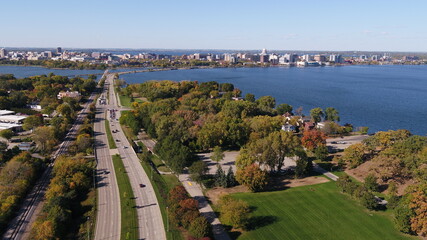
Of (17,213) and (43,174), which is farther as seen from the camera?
(43,174)

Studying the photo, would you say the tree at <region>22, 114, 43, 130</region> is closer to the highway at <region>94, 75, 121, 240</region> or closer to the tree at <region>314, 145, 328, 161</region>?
the highway at <region>94, 75, 121, 240</region>

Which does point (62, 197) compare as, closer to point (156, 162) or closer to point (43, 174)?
point (43, 174)

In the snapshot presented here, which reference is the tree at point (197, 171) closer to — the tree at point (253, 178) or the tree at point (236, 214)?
the tree at point (253, 178)

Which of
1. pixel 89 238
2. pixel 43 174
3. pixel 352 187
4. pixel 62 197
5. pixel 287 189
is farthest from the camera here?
pixel 43 174

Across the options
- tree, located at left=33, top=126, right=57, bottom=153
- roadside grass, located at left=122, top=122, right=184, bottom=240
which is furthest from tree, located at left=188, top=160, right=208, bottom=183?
tree, located at left=33, top=126, right=57, bottom=153

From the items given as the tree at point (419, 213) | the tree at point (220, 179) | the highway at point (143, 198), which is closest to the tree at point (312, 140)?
the tree at point (220, 179)

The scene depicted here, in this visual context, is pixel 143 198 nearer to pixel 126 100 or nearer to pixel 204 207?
pixel 204 207

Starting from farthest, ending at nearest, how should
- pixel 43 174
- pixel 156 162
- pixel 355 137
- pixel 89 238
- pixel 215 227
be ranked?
pixel 355 137 → pixel 156 162 → pixel 43 174 → pixel 215 227 → pixel 89 238

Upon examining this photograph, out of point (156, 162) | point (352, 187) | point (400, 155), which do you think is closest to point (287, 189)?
point (352, 187)
